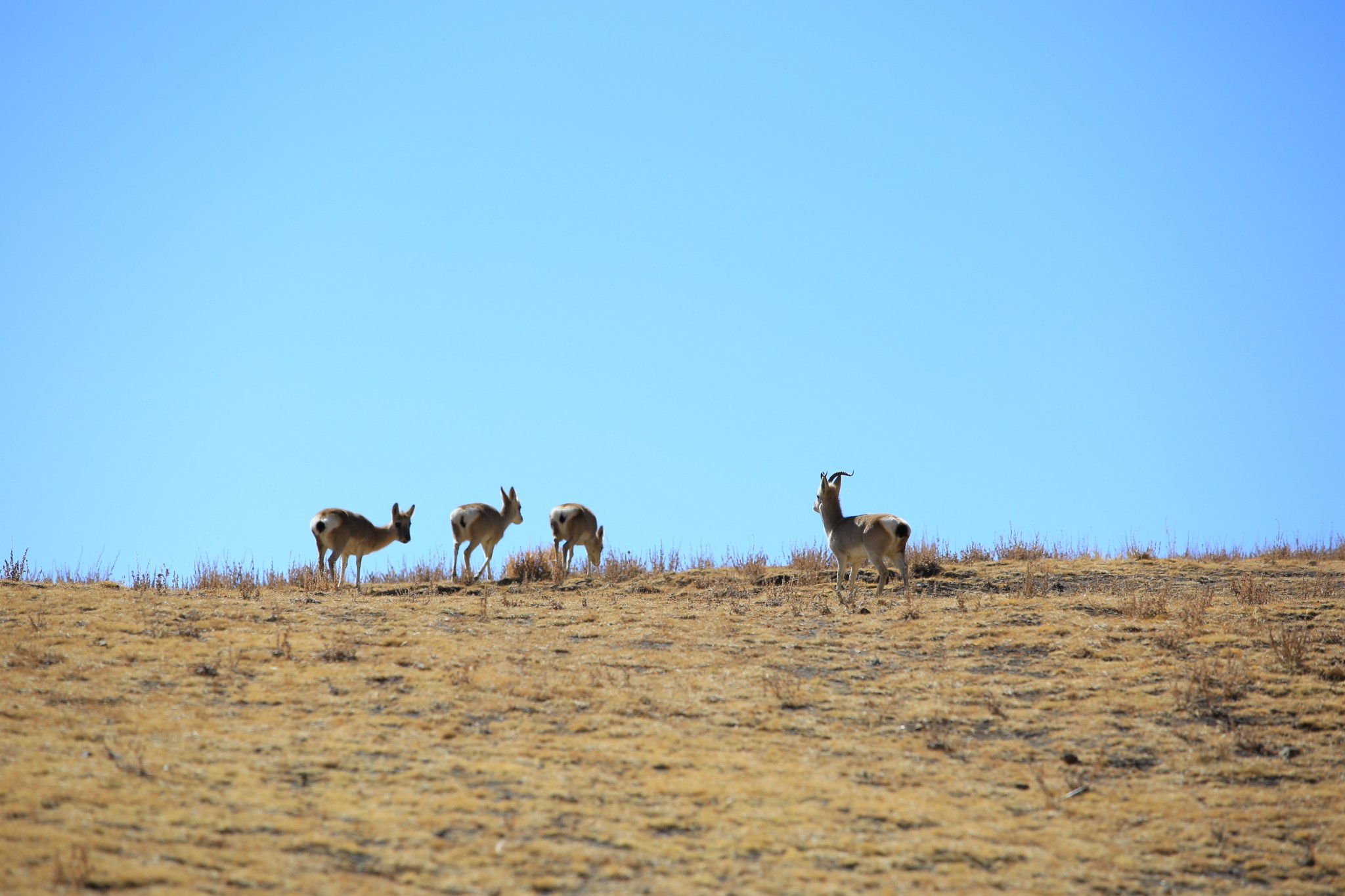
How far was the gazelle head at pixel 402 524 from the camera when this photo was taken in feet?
85.7

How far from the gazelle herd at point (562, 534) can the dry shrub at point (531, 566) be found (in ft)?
0.94

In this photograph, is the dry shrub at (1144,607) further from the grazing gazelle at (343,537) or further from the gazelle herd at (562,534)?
the grazing gazelle at (343,537)

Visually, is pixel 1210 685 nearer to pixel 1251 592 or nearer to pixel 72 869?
pixel 1251 592

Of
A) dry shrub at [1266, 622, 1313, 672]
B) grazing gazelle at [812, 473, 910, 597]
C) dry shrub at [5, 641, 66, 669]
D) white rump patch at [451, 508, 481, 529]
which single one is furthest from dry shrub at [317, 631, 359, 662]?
dry shrub at [1266, 622, 1313, 672]

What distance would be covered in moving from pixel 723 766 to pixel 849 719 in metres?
2.19

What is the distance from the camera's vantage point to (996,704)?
1293 centimetres

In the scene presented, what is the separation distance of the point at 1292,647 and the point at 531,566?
14220mm

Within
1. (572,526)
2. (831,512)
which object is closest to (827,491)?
(831,512)

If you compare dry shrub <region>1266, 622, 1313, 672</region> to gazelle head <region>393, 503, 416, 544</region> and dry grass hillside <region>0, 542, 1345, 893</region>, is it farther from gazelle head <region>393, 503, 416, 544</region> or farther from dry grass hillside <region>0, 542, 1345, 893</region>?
gazelle head <region>393, 503, 416, 544</region>

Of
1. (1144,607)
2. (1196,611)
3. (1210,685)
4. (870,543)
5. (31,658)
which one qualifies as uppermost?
(870,543)

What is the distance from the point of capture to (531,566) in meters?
24.2

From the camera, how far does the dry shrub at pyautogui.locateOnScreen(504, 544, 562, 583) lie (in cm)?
2384

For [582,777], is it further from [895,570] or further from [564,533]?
[564,533]

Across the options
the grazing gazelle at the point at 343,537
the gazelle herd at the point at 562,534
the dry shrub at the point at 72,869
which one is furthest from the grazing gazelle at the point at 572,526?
the dry shrub at the point at 72,869
